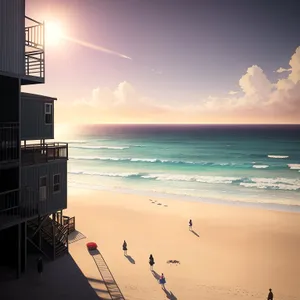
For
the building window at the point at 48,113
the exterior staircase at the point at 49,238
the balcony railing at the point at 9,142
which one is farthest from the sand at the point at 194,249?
the building window at the point at 48,113

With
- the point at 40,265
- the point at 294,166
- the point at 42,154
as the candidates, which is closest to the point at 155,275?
the point at 40,265

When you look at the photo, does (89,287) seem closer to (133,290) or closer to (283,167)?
(133,290)

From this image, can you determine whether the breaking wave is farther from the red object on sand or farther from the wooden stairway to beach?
the wooden stairway to beach

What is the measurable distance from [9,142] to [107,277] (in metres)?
9.74

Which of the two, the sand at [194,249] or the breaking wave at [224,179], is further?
the breaking wave at [224,179]

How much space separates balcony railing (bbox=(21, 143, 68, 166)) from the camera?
67.9 feet

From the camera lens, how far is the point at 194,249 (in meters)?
25.5

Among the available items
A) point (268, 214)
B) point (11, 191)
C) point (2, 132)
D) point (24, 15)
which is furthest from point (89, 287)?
point (268, 214)

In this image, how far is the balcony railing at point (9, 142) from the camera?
1792 centimetres

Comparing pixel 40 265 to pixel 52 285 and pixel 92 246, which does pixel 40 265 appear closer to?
pixel 52 285

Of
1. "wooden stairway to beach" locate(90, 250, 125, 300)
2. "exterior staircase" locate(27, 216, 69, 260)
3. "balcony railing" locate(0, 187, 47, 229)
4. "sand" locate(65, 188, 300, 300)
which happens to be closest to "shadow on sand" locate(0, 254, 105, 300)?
"wooden stairway to beach" locate(90, 250, 125, 300)

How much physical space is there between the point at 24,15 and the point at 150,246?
18128 mm

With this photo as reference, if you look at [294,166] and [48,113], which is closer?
[48,113]

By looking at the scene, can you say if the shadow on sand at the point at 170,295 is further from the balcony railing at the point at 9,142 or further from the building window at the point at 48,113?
the building window at the point at 48,113
